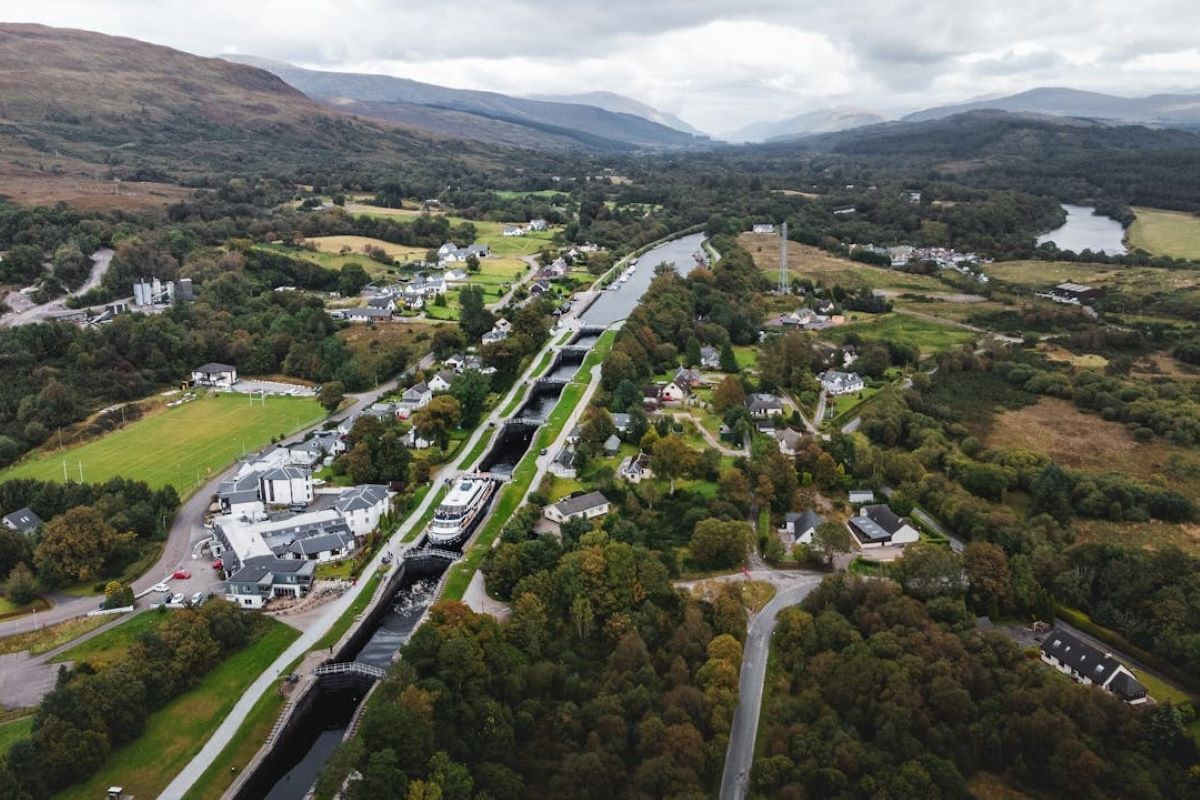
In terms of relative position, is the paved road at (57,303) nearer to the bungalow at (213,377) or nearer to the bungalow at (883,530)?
the bungalow at (213,377)

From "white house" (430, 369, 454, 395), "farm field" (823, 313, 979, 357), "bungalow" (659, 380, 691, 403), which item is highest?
"farm field" (823, 313, 979, 357)

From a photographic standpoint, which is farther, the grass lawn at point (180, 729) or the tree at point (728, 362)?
the tree at point (728, 362)

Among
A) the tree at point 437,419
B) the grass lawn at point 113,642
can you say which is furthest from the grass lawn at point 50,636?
the tree at point 437,419

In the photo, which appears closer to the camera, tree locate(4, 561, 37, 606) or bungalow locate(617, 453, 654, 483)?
tree locate(4, 561, 37, 606)

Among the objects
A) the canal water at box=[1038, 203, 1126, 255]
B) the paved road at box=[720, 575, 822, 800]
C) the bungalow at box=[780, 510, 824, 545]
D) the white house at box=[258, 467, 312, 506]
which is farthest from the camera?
the canal water at box=[1038, 203, 1126, 255]

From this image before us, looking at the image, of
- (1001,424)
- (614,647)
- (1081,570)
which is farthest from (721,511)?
Result: (1001,424)

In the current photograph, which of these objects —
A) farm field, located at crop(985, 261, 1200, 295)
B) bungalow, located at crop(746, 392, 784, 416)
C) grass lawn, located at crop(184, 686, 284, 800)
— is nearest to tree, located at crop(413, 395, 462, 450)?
bungalow, located at crop(746, 392, 784, 416)

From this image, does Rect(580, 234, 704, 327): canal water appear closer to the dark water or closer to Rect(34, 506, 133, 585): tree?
the dark water
